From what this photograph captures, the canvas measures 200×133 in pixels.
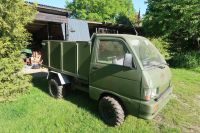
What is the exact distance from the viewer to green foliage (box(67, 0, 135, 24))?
135 ft

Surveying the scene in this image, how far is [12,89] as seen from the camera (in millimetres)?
7195

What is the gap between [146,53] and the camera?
18.5 ft

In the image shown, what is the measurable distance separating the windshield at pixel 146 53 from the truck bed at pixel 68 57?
1.34 metres

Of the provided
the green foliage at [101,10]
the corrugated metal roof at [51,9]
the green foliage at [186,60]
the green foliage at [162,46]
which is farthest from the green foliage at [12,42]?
the green foliage at [101,10]

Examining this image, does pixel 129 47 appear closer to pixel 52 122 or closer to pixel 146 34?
pixel 52 122

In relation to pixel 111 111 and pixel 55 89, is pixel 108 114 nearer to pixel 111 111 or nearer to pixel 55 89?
pixel 111 111

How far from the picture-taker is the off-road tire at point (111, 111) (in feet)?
17.8

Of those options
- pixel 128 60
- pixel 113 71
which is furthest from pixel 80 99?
pixel 128 60

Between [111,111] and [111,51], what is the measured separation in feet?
4.80

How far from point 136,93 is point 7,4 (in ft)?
15.1

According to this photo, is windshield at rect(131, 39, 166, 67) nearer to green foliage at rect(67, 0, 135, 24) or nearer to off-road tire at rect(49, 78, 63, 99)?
off-road tire at rect(49, 78, 63, 99)

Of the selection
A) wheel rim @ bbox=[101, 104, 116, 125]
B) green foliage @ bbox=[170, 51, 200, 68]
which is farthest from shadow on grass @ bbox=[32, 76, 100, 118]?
green foliage @ bbox=[170, 51, 200, 68]

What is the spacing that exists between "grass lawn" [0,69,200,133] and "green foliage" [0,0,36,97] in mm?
544

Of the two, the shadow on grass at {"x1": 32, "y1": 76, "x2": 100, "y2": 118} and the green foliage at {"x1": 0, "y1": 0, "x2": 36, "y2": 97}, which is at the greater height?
the green foliage at {"x1": 0, "y1": 0, "x2": 36, "y2": 97}
